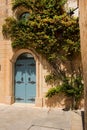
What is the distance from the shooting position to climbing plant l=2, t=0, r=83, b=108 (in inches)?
420

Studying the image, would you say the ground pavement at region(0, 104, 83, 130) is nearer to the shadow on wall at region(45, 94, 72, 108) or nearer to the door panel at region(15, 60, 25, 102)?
the shadow on wall at region(45, 94, 72, 108)

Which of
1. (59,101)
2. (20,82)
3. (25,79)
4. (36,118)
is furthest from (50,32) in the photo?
(36,118)

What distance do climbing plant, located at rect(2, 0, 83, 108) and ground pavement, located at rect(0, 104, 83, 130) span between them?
1628 mm

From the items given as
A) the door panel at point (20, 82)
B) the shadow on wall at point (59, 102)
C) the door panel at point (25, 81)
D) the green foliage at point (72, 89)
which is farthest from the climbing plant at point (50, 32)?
the door panel at point (20, 82)

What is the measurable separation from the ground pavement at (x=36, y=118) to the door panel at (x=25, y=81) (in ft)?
1.55

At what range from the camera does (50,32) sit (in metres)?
10.9

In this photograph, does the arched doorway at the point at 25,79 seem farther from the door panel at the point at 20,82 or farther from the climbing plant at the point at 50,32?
the climbing plant at the point at 50,32

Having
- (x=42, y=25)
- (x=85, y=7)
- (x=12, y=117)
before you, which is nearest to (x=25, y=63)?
(x=42, y=25)

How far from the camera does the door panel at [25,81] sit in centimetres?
1176

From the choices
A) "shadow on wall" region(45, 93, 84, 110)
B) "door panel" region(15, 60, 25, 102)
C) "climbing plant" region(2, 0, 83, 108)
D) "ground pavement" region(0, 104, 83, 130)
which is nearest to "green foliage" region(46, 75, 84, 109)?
"shadow on wall" region(45, 93, 84, 110)

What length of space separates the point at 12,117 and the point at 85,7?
21.8 feet

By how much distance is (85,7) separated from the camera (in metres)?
4.09

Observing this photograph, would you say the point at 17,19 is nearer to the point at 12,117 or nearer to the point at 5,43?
the point at 5,43

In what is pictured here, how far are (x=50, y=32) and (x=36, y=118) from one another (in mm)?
3950
